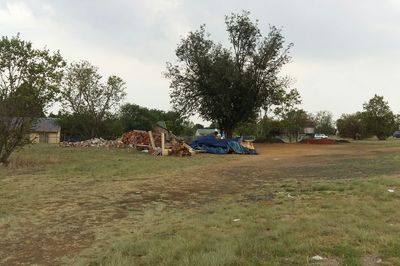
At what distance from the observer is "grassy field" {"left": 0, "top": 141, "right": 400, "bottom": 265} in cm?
545

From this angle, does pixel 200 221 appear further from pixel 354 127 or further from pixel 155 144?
pixel 354 127

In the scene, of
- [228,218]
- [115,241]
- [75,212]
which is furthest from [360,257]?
[75,212]

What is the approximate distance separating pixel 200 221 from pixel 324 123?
97470 mm

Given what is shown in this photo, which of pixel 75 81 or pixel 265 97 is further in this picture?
pixel 75 81

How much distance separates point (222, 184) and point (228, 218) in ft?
16.2

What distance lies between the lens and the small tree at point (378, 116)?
53.1 metres

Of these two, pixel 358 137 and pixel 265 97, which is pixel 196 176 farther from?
pixel 358 137

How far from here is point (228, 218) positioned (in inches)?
296

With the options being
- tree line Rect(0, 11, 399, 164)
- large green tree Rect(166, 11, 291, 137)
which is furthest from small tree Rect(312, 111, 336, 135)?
large green tree Rect(166, 11, 291, 137)

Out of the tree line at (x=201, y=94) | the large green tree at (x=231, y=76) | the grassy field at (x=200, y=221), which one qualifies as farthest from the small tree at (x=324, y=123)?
the grassy field at (x=200, y=221)

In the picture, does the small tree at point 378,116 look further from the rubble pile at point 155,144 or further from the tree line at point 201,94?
the rubble pile at point 155,144

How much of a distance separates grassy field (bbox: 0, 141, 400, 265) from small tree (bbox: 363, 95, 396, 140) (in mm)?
42828

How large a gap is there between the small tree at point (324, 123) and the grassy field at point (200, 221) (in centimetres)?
8838

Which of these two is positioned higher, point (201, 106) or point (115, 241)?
point (201, 106)
